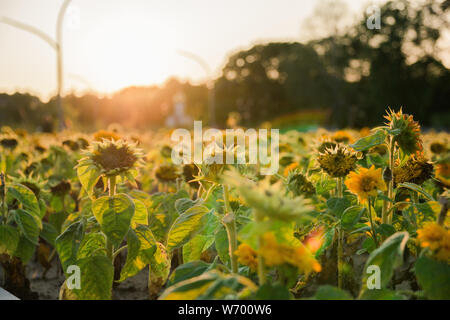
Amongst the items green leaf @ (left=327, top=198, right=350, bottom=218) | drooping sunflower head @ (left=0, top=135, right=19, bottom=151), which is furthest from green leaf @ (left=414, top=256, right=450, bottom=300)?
drooping sunflower head @ (left=0, top=135, right=19, bottom=151)

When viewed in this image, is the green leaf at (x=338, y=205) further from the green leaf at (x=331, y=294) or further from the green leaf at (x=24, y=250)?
the green leaf at (x=24, y=250)

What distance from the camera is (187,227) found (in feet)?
4.34

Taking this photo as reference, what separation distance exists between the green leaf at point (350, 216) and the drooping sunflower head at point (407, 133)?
0.27 meters

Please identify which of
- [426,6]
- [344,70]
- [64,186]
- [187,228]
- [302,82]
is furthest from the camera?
[302,82]

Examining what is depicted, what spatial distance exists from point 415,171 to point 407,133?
0.30m

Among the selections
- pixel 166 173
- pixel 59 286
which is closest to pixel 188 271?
pixel 166 173

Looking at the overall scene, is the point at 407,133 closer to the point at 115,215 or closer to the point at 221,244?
the point at 221,244

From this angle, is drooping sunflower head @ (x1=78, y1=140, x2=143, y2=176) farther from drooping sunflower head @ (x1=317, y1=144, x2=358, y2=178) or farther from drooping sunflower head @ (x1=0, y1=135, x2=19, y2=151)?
drooping sunflower head @ (x1=0, y1=135, x2=19, y2=151)

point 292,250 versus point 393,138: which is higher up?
point 393,138

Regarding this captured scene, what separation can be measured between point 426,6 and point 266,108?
979 inches

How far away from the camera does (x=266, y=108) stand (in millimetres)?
45344

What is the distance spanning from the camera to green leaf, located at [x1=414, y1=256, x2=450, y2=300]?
91cm
